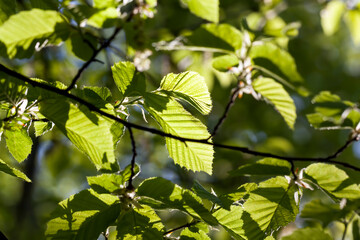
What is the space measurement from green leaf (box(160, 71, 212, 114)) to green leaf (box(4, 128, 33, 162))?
358 millimetres

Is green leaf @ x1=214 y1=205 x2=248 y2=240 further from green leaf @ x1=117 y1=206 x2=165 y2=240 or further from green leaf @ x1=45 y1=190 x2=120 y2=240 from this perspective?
green leaf @ x1=45 y1=190 x2=120 y2=240

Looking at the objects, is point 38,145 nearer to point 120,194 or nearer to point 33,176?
point 33,176

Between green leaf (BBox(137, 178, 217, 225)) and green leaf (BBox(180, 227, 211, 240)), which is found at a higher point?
green leaf (BBox(137, 178, 217, 225))

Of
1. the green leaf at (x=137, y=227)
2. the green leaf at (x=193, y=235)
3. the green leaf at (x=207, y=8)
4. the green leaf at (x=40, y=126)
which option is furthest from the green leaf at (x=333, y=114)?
the green leaf at (x=40, y=126)

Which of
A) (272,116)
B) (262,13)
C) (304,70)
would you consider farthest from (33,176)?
(304,70)

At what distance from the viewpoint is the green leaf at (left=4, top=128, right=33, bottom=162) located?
0.93 m

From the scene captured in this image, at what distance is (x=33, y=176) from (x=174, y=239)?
2.89 meters

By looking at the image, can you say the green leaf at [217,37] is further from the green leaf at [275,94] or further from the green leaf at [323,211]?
the green leaf at [323,211]

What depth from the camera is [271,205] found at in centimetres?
99

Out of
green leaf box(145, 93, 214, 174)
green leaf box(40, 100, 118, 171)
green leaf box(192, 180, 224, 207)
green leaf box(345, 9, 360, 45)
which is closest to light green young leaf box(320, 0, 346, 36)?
green leaf box(345, 9, 360, 45)

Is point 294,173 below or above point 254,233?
above

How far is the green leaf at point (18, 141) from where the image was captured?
36.5 inches

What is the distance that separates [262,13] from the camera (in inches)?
106

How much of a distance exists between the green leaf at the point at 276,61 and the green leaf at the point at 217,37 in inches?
2.9
